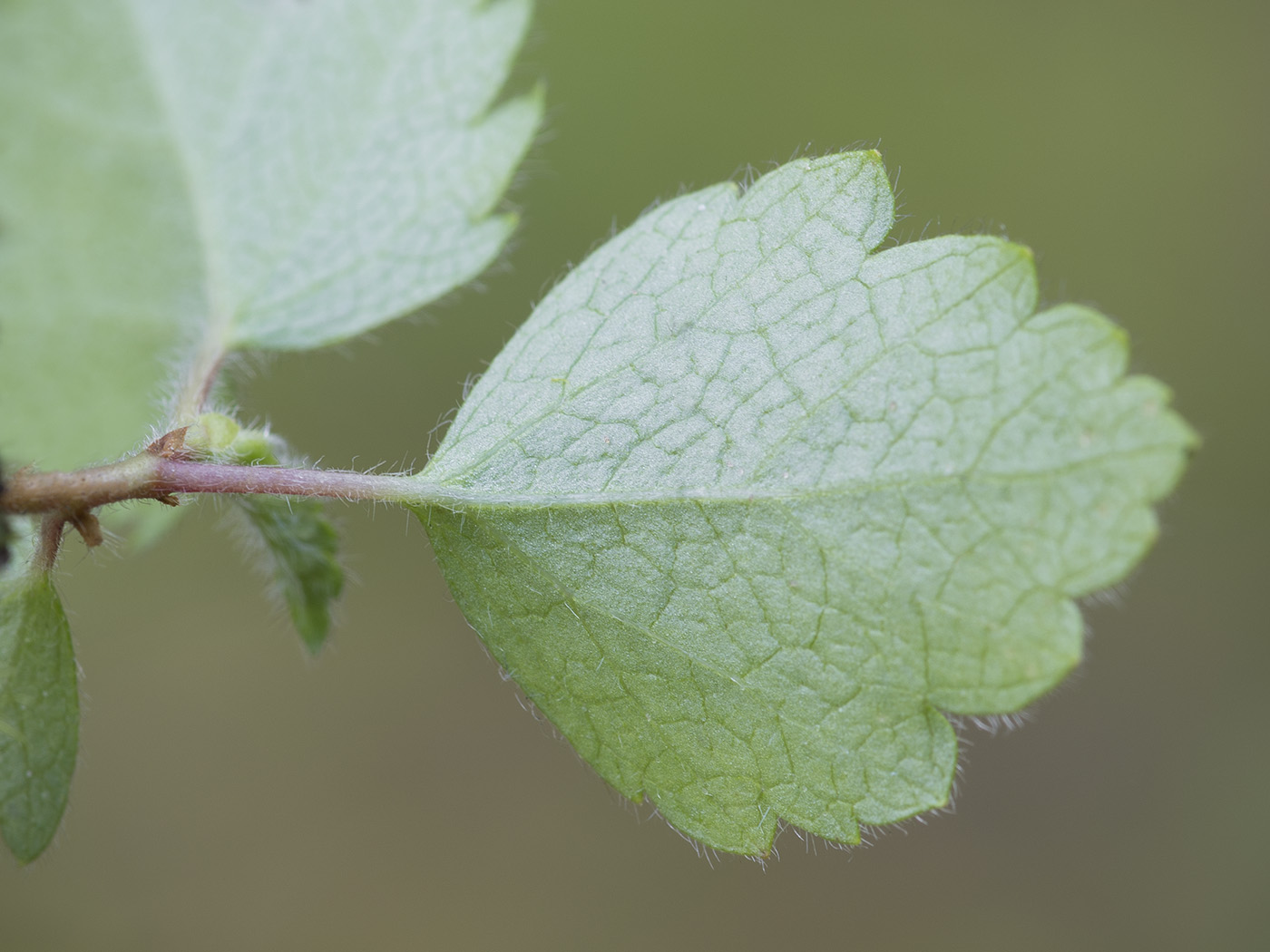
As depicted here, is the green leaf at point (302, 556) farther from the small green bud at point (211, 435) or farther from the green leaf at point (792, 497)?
the green leaf at point (792, 497)

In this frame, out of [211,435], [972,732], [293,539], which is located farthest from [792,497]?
[972,732]

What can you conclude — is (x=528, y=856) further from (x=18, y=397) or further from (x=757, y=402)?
(x=757, y=402)

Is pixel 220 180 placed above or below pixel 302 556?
above

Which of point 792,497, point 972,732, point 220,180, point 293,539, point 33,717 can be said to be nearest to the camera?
point 792,497

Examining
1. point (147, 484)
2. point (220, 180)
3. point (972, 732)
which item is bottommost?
point (972, 732)

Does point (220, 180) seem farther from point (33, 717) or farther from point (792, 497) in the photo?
point (792, 497)
